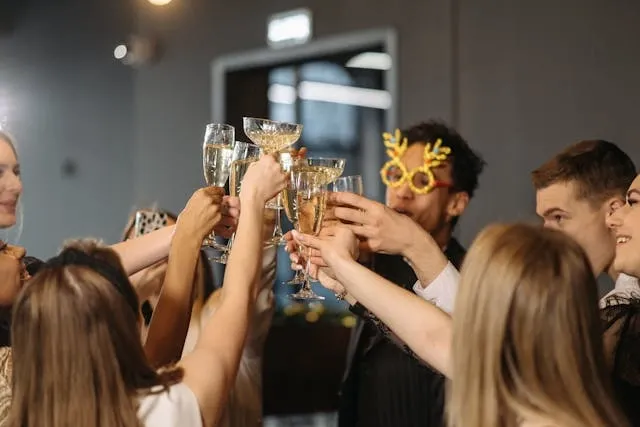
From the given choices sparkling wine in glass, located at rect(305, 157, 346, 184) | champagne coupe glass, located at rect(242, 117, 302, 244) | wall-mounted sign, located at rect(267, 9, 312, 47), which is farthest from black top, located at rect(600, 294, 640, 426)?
wall-mounted sign, located at rect(267, 9, 312, 47)

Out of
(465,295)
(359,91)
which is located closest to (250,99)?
(359,91)

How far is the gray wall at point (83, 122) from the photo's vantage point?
5.85 m

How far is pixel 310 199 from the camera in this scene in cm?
215

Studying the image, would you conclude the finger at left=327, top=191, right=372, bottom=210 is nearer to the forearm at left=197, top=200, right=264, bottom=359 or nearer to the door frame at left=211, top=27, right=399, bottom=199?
the forearm at left=197, top=200, right=264, bottom=359

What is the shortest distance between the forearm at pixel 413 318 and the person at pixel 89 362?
37 cm

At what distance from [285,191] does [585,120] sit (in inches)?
82.7

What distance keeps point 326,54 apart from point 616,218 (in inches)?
118

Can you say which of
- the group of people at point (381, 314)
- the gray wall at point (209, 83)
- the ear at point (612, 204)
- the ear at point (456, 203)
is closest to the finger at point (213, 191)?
the group of people at point (381, 314)

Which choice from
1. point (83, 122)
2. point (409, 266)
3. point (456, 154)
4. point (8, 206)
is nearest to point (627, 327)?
point (409, 266)

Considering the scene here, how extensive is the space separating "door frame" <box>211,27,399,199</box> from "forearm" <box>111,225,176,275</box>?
2448 mm

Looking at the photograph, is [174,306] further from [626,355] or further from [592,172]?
[592,172]

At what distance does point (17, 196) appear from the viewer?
240 centimetres

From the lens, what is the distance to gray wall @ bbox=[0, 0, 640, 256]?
3.90m

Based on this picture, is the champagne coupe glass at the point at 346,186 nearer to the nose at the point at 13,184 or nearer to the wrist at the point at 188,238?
the wrist at the point at 188,238
